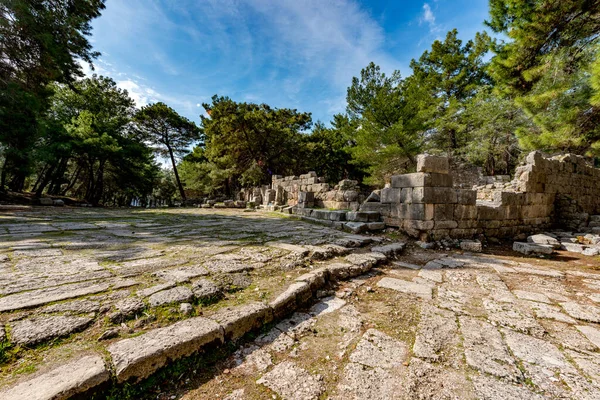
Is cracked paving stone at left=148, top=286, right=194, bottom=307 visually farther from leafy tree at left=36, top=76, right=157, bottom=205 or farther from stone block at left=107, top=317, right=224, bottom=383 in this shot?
leafy tree at left=36, top=76, right=157, bottom=205

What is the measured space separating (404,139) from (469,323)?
509 inches

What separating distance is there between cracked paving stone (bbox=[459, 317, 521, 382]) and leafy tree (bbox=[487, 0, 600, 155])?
7885 millimetres

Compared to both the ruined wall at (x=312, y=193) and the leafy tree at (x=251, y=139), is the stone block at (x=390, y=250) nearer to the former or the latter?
the ruined wall at (x=312, y=193)

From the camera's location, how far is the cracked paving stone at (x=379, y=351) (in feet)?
A: 4.72

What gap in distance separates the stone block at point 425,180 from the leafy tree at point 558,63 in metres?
4.50

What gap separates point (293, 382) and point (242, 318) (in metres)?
0.53

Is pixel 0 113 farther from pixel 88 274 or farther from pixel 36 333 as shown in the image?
pixel 36 333

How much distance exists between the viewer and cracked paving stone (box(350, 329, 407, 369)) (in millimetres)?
1438

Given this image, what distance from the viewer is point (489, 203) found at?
5.96m

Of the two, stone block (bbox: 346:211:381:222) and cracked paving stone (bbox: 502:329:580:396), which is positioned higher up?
stone block (bbox: 346:211:381:222)

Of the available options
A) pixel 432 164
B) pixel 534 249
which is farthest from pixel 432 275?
pixel 534 249

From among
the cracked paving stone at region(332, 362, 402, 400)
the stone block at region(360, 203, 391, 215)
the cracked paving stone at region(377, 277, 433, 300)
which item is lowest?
the cracked paving stone at region(332, 362, 402, 400)

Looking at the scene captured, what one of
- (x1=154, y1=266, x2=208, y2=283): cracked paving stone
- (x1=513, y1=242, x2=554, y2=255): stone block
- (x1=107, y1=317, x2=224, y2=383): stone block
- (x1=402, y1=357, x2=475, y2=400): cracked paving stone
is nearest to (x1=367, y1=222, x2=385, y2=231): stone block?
(x1=513, y1=242, x2=554, y2=255): stone block

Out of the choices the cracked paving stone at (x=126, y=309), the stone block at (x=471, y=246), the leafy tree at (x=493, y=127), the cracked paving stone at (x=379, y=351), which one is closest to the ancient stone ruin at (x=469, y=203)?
the stone block at (x=471, y=246)
